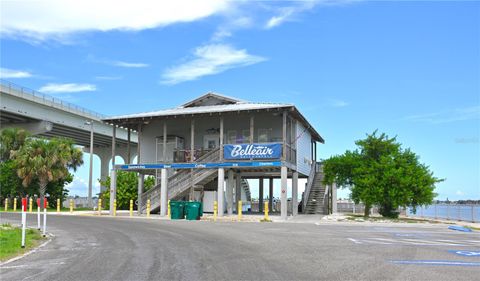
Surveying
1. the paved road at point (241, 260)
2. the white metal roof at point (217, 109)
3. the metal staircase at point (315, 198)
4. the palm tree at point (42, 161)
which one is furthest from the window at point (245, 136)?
the paved road at point (241, 260)

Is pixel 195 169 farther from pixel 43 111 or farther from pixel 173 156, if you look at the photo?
pixel 43 111

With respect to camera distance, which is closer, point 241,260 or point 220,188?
point 241,260

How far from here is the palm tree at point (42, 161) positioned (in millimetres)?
43594

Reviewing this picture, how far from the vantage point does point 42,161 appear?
145 ft

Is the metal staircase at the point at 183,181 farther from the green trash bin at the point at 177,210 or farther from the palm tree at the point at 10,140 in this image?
the palm tree at the point at 10,140

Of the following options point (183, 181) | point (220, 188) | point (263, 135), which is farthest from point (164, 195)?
point (263, 135)

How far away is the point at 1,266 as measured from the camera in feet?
30.9

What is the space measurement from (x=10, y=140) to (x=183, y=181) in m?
25.4

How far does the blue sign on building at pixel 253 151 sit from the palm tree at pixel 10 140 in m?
27.7

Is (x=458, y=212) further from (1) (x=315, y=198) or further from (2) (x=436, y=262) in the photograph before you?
A: (2) (x=436, y=262)

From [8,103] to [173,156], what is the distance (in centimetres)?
2160

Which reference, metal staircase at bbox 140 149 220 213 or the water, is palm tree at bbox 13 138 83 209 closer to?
metal staircase at bbox 140 149 220 213

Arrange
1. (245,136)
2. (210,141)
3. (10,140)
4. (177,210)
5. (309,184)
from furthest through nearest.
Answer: (10,140) → (309,184) → (210,141) → (245,136) → (177,210)

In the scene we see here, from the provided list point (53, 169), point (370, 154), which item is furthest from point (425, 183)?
point (53, 169)
